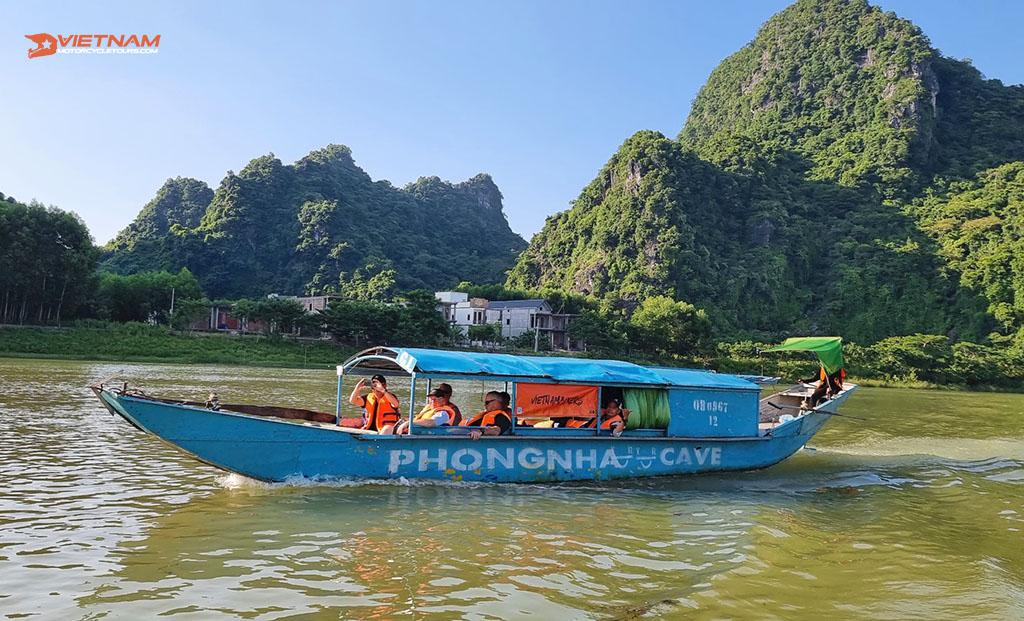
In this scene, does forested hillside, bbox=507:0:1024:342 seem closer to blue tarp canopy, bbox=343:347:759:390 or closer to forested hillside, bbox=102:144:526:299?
forested hillside, bbox=102:144:526:299

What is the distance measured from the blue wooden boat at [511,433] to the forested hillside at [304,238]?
85279 millimetres

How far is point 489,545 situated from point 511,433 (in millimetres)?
Answer: 3209

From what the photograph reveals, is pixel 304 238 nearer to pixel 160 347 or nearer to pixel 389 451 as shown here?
pixel 160 347

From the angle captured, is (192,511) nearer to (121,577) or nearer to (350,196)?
(121,577)

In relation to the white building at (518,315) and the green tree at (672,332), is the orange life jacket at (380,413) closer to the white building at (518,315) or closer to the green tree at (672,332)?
the green tree at (672,332)

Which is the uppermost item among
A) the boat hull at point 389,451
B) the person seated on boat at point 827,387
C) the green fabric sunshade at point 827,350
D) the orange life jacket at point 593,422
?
the green fabric sunshade at point 827,350

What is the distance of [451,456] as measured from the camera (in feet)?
33.6

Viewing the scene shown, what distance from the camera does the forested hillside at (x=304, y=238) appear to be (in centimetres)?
10725

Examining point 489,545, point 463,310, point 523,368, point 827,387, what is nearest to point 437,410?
point 523,368

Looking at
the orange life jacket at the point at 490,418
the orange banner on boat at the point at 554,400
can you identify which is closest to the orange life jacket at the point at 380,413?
the orange life jacket at the point at 490,418

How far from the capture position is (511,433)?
10820mm

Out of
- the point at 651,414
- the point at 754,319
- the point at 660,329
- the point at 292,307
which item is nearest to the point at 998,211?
the point at 754,319

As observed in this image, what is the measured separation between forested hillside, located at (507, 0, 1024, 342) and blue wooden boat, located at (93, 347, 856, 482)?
228 ft

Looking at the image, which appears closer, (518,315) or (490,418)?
(490,418)
